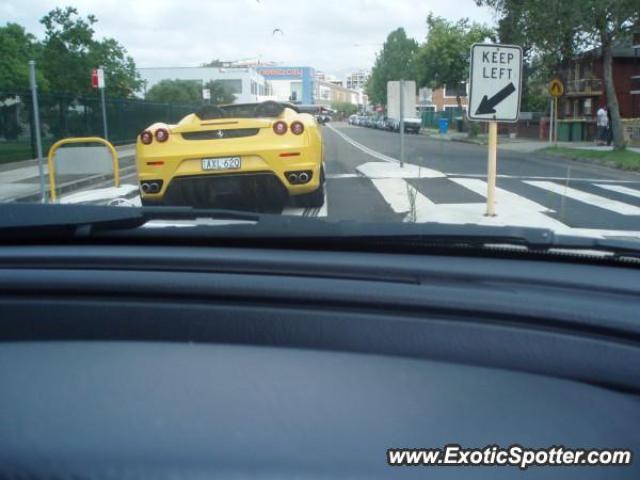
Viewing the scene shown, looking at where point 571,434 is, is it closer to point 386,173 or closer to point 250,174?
point 250,174

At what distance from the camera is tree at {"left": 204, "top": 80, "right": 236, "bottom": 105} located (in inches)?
1390

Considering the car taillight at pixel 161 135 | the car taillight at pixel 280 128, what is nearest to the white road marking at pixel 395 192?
the car taillight at pixel 280 128

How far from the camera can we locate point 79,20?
18.1 m

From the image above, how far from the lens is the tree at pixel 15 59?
22891mm

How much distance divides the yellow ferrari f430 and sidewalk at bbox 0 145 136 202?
4365 millimetres

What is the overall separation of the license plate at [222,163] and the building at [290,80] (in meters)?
29.7

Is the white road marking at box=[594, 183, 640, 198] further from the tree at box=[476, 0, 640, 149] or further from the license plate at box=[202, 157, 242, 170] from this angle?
the tree at box=[476, 0, 640, 149]

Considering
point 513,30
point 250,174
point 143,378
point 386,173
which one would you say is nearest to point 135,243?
point 143,378

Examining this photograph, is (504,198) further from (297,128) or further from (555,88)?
(555,88)

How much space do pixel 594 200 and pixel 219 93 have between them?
91.1ft

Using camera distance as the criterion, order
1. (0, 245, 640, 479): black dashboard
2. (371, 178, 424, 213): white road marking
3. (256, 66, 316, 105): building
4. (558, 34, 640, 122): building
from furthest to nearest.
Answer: (558, 34, 640, 122): building < (256, 66, 316, 105): building < (371, 178, 424, 213): white road marking < (0, 245, 640, 479): black dashboard

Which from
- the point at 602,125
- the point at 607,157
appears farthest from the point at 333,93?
the point at 607,157

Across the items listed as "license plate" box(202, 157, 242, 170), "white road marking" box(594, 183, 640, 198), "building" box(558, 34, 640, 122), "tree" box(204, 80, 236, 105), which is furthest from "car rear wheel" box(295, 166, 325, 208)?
"building" box(558, 34, 640, 122)

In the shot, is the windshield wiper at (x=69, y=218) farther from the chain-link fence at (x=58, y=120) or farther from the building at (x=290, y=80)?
the building at (x=290, y=80)
